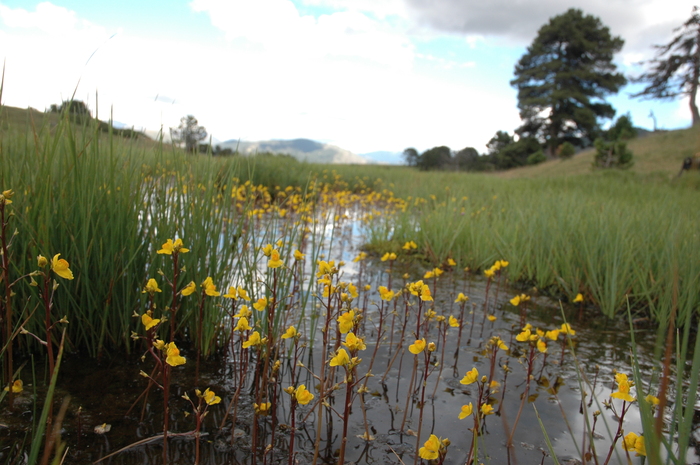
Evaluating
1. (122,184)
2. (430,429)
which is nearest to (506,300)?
(430,429)

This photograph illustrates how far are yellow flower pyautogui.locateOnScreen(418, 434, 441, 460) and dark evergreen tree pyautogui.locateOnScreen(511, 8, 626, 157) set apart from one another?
42.2 meters

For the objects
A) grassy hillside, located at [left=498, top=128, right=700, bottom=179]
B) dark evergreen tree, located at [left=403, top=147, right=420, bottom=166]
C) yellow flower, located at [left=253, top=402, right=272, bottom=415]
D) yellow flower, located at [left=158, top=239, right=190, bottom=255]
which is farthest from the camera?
dark evergreen tree, located at [left=403, top=147, right=420, bottom=166]

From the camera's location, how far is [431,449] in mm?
1453

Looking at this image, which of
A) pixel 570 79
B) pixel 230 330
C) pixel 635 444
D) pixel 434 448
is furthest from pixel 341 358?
pixel 570 79

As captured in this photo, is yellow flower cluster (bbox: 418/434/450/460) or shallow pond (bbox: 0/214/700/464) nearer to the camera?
yellow flower cluster (bbox: 418/434/450/460)

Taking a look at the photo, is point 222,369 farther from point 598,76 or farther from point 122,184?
point 598,76

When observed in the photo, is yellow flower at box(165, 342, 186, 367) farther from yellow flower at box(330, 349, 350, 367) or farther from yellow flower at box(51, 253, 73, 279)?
yellow flower at box(330, 349, 350, 367)

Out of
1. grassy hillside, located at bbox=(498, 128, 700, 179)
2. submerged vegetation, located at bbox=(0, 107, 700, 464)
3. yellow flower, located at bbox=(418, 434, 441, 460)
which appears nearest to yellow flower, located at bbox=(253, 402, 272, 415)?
submerged vegetation, located at bbox=(0, 107, 700, 464)

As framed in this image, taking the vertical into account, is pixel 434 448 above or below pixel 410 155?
Result: below

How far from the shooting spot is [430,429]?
83.4 inches

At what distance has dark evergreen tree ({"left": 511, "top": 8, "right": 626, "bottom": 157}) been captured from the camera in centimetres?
3838

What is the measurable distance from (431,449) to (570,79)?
45263 millimetres

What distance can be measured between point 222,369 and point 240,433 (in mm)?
621

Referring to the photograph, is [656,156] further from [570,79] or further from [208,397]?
[208,397]
